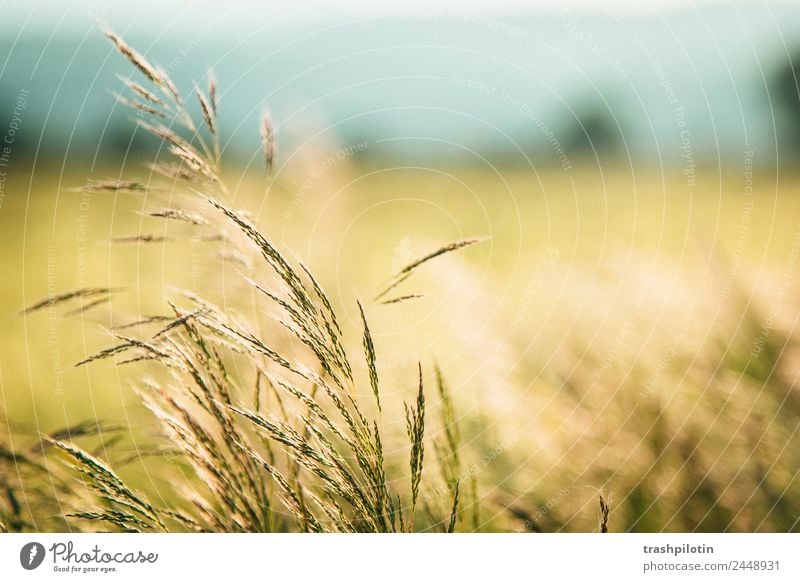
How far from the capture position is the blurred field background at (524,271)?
105cm

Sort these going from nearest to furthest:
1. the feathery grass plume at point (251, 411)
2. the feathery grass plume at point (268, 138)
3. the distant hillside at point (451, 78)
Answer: the feathery grass plume at point (251, 411)
the feathery grass plume at point (268, 138)
the distant hillside at point (451, 78)

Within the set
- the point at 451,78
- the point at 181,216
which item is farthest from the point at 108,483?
the point at 451,78

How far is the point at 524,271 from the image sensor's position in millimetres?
1999

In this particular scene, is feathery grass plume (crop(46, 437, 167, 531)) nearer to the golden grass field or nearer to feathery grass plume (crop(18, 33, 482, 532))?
feathery grass plume (crop(18, 33, 482, 532))

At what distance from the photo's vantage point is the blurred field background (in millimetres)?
1050

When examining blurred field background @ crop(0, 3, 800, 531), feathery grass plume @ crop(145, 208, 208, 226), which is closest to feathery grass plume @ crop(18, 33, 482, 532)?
feathery grass plume @ crop(145, 208, 208, 226)

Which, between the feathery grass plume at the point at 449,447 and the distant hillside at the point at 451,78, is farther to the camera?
the distant hillside at the point at 451,78

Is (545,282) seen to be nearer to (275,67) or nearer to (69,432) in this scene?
(275,67)

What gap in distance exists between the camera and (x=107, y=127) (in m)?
1.58

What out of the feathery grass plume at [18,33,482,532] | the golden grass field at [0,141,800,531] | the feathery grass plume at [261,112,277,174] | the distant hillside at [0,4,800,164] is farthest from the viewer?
the distant hillside at [0,4,800,164]

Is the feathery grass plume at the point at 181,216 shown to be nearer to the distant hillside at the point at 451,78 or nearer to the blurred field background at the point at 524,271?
the blurred field background at the point at 524,271

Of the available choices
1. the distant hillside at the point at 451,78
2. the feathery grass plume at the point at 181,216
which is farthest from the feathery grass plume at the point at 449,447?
the distant hillside at the point at 451,78

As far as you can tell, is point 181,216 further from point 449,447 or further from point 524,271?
point 524,271
